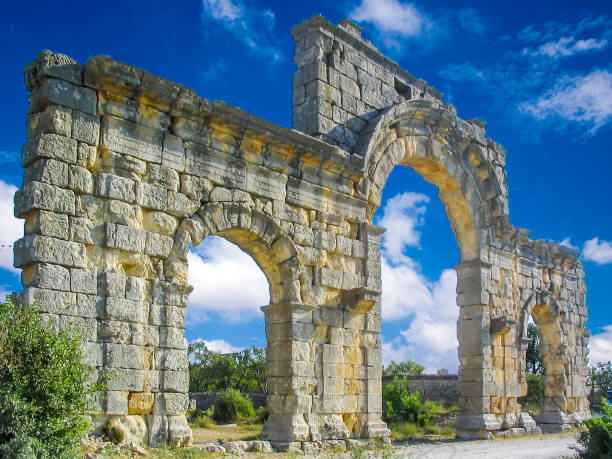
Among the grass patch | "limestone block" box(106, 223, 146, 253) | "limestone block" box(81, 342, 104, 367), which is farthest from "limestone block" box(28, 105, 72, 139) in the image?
the grass patch

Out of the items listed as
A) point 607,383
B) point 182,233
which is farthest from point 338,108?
point 607,383

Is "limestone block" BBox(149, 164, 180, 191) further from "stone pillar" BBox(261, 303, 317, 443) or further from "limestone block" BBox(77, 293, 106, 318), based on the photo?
"stone pillar" BBox(261, 303, 317, 443)

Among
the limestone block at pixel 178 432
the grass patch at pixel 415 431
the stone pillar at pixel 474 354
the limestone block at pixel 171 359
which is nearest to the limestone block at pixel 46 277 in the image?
the limestone block at pixel 171 359

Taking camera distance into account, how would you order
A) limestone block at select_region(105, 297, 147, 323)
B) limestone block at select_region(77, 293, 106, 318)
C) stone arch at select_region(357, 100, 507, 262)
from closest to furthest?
limestone block at select_region(77, 293, 106, 318) → limestone block at select_region(105, 297, 147, 323) → stone arch at select_region(357, 100, 507, 262)

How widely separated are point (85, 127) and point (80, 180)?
26.1 inches

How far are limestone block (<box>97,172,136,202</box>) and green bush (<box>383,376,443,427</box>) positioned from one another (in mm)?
9756

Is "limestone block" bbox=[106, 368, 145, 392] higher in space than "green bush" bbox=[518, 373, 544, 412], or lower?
higher

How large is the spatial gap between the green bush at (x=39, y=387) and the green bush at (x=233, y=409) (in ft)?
31.4

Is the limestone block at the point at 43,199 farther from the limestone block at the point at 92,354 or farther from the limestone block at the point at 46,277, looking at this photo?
the limestone block at the point at 92,354

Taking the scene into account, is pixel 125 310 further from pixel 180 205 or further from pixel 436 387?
pixel 436 387

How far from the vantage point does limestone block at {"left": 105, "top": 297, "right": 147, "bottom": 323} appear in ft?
26.8

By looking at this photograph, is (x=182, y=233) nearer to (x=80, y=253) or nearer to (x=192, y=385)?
(x=80, y=253)

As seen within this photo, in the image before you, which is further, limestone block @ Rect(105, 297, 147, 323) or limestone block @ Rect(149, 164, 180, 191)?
limestone block @ Rect(149, 164, 180, 191)

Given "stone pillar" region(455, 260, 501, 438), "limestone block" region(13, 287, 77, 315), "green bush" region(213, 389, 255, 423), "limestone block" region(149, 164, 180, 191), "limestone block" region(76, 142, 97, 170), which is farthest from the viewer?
"green bush" region(213, 389, 255, 423)
